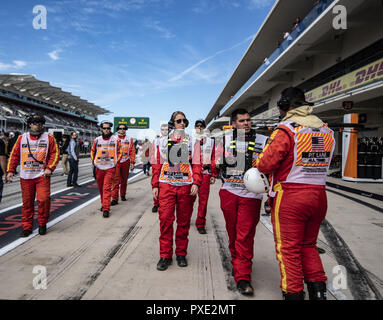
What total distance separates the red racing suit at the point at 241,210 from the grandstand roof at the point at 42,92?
124ft

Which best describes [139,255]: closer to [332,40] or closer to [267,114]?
[332,40]

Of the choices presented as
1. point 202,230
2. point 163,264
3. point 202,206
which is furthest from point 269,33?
point 163,264

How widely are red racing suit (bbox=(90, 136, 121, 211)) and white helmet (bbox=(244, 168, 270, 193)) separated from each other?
12.3ft

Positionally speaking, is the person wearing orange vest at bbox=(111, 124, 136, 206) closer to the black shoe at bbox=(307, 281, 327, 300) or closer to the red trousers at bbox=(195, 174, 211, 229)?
the red trousers at bbox=(195, 174, 211, 229)

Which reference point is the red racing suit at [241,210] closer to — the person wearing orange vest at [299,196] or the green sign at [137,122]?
the person wearing orange vest at [299,196]

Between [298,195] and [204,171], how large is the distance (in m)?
2.79

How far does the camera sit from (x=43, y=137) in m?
4.45

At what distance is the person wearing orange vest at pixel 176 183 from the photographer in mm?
3068

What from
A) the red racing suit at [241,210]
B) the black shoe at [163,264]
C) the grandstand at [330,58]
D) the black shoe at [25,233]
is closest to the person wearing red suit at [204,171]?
the red racing suit at [241,210]

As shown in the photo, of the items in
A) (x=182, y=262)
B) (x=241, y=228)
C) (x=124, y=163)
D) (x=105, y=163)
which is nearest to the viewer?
(x=241, y=228)

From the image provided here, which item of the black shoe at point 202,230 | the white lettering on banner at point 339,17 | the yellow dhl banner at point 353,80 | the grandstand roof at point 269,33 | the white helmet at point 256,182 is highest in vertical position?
the grandstand roof at point 269,33

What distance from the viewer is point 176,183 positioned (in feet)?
10.3

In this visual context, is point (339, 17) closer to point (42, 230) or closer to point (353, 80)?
point (353, 80)
